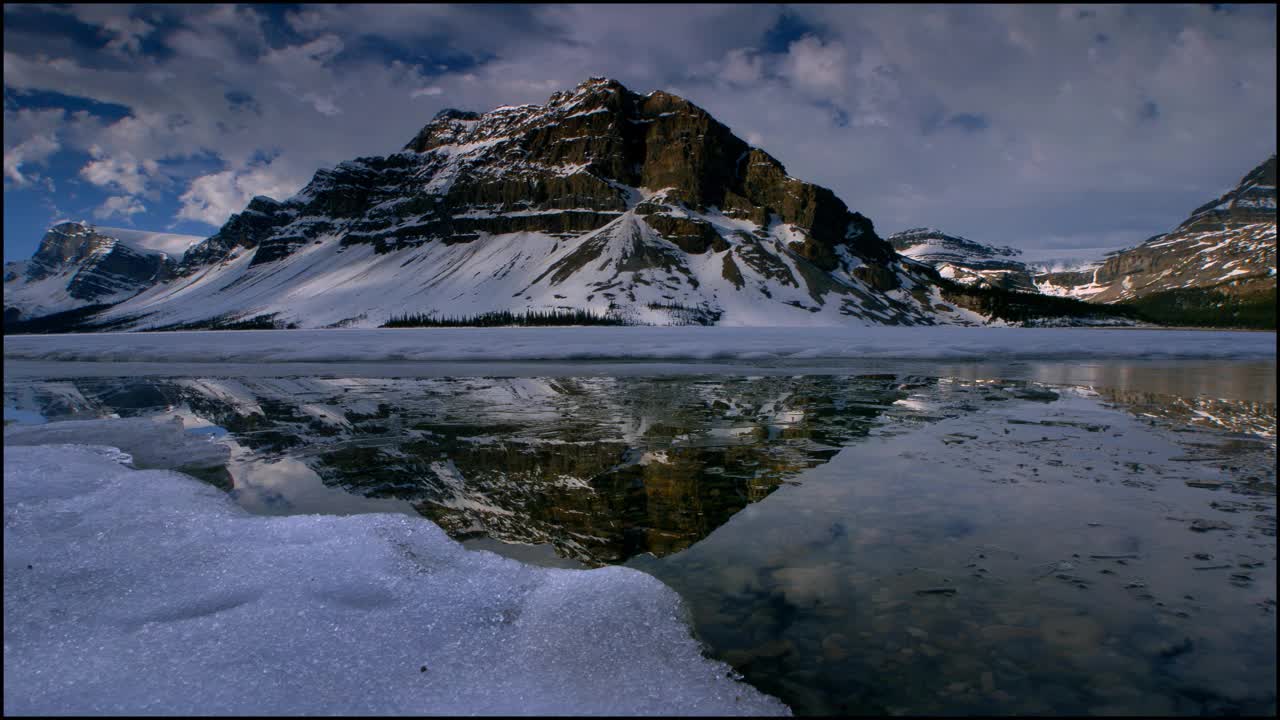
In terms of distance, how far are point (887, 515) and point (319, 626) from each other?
5.95 metres

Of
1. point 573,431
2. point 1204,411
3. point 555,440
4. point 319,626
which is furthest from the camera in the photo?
point 1204,411

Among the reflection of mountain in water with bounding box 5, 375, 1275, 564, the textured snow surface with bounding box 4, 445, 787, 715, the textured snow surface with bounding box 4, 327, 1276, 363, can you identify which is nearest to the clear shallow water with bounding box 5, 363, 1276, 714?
the reflection of mountain in water with bounding box 5, 375, 1275, 564

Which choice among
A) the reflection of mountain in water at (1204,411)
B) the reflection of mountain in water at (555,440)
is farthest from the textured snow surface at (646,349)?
the reflection of mountain in water at (1204,411)

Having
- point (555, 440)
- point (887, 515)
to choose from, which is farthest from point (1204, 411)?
point (555, 440)

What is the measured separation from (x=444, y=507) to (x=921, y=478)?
6.43 metres

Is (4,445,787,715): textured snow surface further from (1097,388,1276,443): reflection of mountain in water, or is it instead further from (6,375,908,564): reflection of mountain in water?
(1097,388,1276,443): reflection of mountain in water

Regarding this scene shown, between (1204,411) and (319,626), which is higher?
(1204,411)

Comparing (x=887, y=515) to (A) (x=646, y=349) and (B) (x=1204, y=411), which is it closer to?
(B) (x=1204, y=411)

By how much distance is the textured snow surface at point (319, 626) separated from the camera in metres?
4.19

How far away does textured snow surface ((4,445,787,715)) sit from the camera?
4.19 meters

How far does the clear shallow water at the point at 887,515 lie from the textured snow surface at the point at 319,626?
584mm

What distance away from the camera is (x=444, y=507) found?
825 centimetres

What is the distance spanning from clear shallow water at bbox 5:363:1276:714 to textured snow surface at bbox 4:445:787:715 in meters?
0.58

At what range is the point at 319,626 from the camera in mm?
4980
